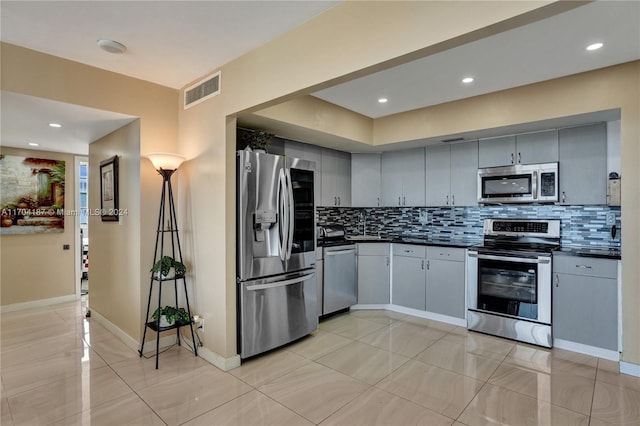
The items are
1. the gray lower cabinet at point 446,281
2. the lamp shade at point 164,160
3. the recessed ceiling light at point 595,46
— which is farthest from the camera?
the gray lower cabinet at point 446,281

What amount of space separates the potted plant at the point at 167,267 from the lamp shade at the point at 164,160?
0.87m

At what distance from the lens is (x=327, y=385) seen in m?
2.69

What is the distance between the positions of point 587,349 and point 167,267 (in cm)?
410

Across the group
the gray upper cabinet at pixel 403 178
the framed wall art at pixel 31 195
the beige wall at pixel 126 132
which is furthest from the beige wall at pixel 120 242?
the gray upper cabinet at pixel 403 178

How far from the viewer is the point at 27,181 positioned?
4.75m

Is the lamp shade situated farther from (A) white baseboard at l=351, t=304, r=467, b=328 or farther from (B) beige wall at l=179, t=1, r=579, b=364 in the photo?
(A) white baseboard at l=351, t=304, r=467, b=328

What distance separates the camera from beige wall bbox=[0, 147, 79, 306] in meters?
4.64

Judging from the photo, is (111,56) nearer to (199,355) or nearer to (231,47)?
(231,47)

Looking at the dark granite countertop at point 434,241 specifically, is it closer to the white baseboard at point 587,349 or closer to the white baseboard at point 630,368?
the white baseboard at point 587,349

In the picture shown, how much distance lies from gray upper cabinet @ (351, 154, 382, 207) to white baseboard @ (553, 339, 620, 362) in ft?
8.76

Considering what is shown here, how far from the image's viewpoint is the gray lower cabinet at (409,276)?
4387 millimetres

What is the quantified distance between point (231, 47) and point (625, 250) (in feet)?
12.1

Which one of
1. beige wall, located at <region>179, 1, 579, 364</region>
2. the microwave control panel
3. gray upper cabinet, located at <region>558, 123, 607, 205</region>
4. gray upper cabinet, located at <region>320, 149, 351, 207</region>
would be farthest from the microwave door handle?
gray upper cabinet, located at <region>558, 123, 607, 205</region>

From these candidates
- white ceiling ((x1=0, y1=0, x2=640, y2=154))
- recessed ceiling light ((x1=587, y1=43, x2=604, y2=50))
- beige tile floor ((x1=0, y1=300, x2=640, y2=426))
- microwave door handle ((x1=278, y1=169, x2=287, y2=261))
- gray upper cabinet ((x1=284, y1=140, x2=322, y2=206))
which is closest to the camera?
white ceiling ((x1=0, y1=0, x2=640, y2=154))
